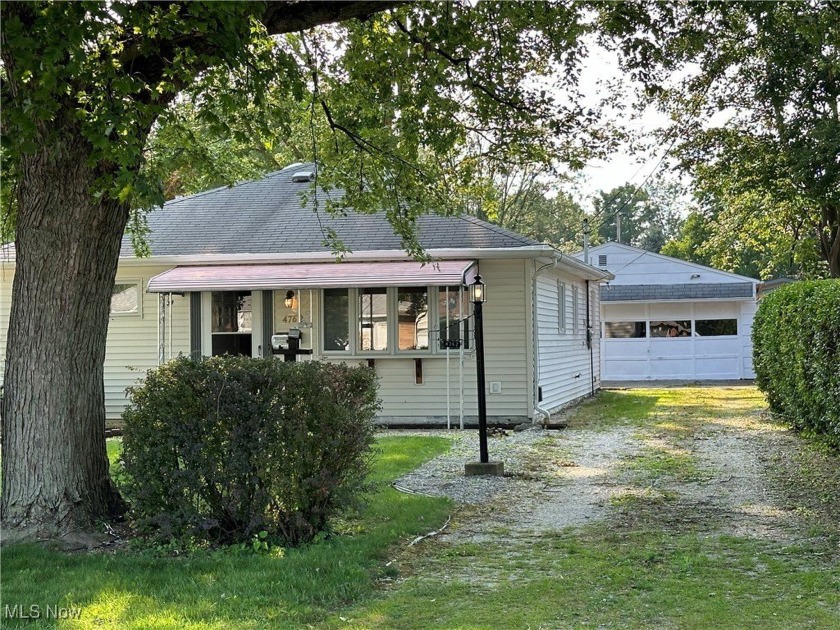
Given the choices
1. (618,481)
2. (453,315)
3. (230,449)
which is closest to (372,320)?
(453,315)

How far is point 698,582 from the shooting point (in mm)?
5320

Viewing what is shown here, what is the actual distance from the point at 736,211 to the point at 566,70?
1308 centimetres

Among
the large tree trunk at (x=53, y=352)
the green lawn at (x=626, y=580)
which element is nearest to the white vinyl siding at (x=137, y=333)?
the large tree trunk at (x=53, y=352)

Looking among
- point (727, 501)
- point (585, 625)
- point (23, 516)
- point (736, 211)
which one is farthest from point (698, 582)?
point (736, 211)

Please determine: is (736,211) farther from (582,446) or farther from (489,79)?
(489,79)

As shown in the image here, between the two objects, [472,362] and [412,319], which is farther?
[412,319]

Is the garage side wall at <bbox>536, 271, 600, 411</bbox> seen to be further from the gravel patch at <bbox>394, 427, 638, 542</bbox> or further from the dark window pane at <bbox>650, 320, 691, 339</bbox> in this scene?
the dark window pane at <bbox>650, 320, 691, 339</bbox>

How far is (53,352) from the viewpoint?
6.40m

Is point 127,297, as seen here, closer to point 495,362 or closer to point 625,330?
point 495,362

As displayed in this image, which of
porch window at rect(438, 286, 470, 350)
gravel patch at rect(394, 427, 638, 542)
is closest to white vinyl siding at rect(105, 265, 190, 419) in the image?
porch window at rect(438, 286, 470, 350)

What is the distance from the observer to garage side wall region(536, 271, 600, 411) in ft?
51.7

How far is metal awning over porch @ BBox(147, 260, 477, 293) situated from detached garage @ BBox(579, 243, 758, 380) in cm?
1484

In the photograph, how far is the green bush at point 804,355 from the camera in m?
9.91

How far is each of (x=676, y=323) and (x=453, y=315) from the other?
51.0 ft
